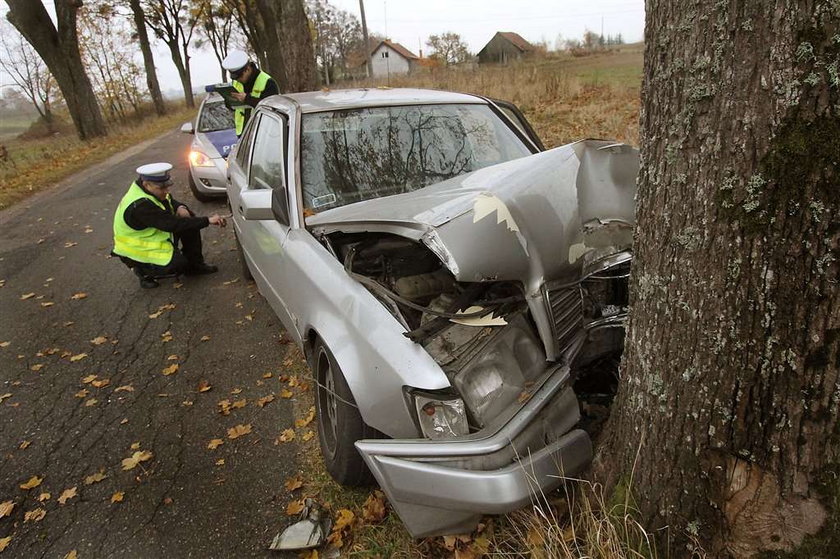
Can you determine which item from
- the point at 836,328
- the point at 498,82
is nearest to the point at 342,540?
the point at 836,328

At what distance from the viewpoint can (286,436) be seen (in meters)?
2.99

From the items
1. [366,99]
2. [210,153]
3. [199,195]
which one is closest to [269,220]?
[366,99]

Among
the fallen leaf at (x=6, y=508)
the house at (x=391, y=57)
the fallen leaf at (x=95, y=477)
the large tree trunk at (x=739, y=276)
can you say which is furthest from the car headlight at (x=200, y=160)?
the house at (x=391, y=57)

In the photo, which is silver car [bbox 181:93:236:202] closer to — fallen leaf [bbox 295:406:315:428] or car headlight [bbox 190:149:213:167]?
car headlight [bbox 190:149:213:167]

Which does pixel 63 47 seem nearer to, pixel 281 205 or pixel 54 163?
pixel 54 163

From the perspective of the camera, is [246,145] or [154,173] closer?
[246,145]

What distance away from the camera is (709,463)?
1.55 meters

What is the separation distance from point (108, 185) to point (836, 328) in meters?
11.5

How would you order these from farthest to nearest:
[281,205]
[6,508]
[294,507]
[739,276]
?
[281,205] → [6,508] → [294,507] → [739,276]

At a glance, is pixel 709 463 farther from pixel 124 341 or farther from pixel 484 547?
pixel 124 341

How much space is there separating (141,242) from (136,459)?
8.95 ft

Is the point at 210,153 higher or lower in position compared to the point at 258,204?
higher

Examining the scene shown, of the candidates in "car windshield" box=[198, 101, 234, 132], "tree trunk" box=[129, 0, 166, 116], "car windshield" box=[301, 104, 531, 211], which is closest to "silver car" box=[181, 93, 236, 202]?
"car windshield" box=[198, 101, 234, 132]

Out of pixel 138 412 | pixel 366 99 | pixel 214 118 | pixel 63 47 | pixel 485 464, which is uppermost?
pixel 63 47
